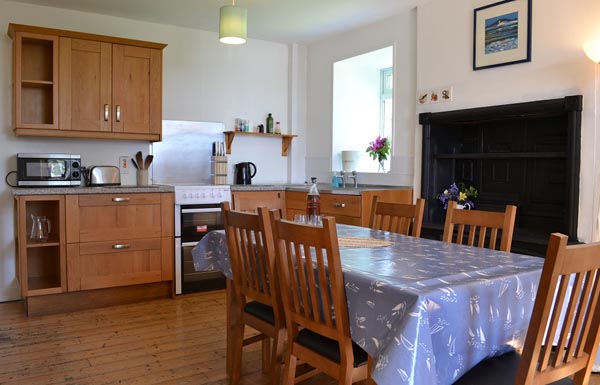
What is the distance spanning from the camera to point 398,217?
287 centimetres

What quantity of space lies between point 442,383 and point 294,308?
25.6 inches

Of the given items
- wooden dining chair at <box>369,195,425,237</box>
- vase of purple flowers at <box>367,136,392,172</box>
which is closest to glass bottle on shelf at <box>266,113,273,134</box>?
vase of purple flowers at <box>367,136,392,172</box>

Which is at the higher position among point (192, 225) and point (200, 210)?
point (200, 210)

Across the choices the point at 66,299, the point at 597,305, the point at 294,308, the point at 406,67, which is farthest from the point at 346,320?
the point at 406,67

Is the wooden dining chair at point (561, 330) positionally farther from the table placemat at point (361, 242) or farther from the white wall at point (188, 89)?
the white wall at point (188, 89)

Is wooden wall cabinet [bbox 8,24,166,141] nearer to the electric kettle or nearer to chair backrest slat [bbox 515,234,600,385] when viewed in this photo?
the electric kettle

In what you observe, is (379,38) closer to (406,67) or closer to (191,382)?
(406,67)

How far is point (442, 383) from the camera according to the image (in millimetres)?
1461

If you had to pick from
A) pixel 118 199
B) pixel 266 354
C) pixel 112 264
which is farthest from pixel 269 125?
pixel 266 354

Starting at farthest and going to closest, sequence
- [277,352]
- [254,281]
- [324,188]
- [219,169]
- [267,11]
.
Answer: [219,169] < [324,188] < [267,11] < [254,281] < [277,352]

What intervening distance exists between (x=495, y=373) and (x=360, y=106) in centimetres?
407

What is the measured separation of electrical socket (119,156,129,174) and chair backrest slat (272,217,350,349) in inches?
122

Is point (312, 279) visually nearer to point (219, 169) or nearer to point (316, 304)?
point (316, 304)

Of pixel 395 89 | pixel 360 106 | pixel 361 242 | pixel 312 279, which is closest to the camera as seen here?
pixel 312 279
